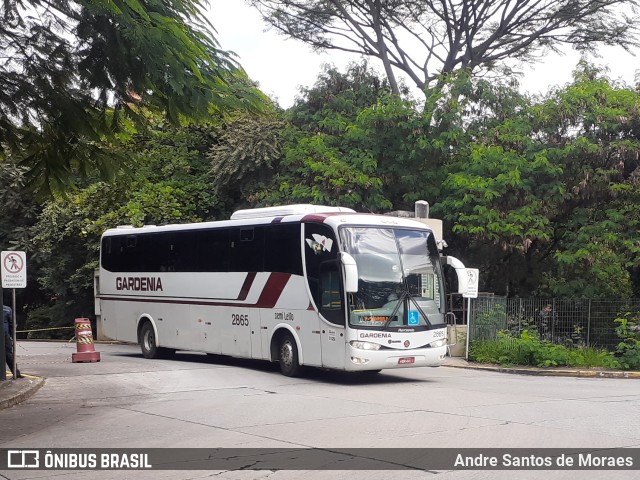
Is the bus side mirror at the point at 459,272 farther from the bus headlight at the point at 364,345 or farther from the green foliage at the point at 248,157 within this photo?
the green foliage at the point at 248,157

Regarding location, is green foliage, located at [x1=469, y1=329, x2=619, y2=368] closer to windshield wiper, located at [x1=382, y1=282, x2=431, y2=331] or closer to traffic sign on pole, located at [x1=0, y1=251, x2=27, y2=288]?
windshield wiper, located at [x1=382, y1=282, x2=431, y2=331]

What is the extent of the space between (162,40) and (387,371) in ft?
40.2

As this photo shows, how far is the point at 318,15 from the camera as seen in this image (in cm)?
3491

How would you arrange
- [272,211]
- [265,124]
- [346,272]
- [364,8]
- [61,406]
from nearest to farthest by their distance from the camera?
[61,406]
[346,272]
[272,211]
[265,124]
[364,8]

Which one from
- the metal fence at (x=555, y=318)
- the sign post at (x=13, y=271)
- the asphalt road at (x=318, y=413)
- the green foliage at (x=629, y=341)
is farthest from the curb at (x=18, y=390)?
the green foliage at (x=629, y=341)

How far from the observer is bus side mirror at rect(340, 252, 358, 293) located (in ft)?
55.1

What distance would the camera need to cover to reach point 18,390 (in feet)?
53.8

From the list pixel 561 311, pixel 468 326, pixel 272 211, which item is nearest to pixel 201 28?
pixel 272 211

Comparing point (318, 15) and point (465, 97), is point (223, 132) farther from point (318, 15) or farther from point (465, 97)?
point (465, 97)

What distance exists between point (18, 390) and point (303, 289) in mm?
6071

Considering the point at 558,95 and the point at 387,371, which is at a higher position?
the point at 558,95

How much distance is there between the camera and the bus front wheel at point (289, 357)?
19.4 metres

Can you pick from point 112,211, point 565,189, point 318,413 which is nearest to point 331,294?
point 318,413

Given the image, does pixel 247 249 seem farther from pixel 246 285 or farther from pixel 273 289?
pixel 273 289
